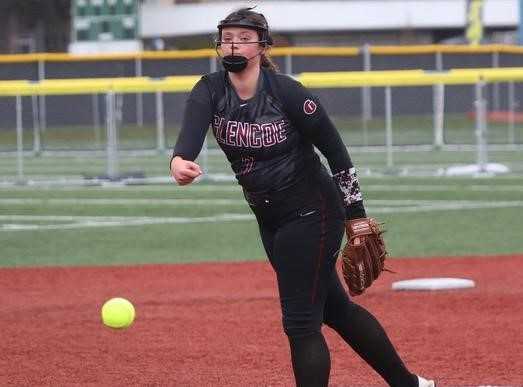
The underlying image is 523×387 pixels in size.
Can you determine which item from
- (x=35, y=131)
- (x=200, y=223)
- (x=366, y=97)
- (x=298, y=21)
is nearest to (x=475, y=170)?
(x=200, y=223)

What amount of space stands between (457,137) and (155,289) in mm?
17160

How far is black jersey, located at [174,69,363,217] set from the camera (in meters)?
5.20

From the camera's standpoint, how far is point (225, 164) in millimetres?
22719

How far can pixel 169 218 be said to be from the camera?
49.7ft

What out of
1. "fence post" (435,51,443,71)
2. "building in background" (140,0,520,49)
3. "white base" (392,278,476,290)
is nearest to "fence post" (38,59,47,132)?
"fence post" (435,51,443,71)

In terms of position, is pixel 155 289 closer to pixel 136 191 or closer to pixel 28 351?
pixel 28 351

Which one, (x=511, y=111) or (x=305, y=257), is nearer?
(x=305, y=257)

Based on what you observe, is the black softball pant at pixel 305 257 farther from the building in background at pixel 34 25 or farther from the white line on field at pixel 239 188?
the building in background at pixel 34 25

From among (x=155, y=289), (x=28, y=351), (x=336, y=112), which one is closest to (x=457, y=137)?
(x=336, y=112)

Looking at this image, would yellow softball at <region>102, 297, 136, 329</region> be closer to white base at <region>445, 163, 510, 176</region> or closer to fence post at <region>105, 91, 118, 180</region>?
fence post at <region>105, 91, 118, 180</region>

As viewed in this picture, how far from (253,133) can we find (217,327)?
3564 millimetres

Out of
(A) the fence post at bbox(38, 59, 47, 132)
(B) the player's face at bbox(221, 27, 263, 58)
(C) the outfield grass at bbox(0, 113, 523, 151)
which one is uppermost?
(B) the player's face at bbox(221, 27, 263, 58)

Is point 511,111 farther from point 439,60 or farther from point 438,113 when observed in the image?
point 438,113

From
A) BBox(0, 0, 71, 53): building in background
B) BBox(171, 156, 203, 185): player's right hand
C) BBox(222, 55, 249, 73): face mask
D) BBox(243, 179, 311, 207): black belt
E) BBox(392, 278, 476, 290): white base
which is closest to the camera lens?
BBox(171, 156, 203, 185): player's right hand
